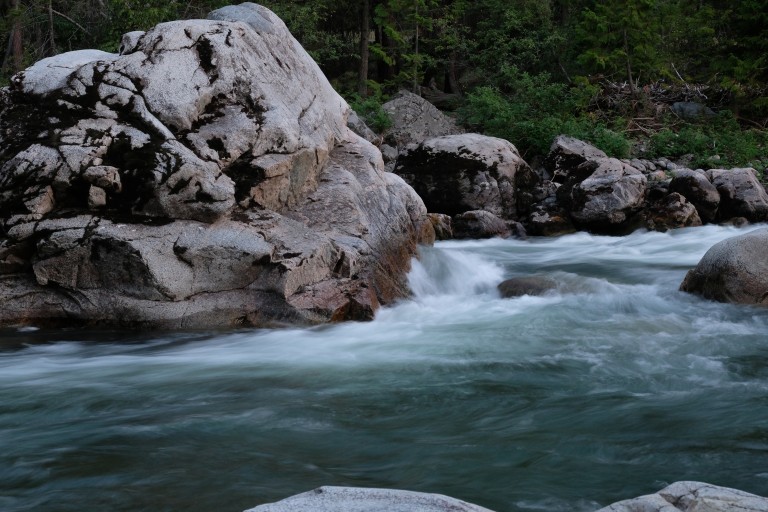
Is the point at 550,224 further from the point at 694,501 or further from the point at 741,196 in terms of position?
the point at 694,501

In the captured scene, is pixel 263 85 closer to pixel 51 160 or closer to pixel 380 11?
pixel 51 160

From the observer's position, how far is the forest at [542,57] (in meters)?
19.2

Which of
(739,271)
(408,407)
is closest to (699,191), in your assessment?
(739,271)

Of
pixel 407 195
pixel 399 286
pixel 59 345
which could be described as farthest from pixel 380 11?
pixel 59 345

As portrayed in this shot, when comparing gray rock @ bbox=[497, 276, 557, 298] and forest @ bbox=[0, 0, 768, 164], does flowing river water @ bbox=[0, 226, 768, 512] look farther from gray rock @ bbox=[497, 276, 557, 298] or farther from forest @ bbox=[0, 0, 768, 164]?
forest @ bbox=[0, 0, 768, 164]

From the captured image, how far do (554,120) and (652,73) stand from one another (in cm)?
505

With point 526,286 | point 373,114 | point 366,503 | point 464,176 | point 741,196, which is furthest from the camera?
point 373,114

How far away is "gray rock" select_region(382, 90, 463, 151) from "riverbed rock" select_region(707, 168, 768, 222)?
8.35 meters

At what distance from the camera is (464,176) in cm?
1523

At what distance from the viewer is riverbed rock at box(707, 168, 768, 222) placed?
46.5 feet

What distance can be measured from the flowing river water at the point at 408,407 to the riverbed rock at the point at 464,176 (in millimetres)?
6353

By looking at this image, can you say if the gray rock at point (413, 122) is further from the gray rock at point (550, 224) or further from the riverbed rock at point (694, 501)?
the riverbed rock at point (694, 501)

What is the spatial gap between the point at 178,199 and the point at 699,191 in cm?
1038

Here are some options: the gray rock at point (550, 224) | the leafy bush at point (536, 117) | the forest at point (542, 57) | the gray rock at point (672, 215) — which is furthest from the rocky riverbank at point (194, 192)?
the leafy bush at point (536, 117)
